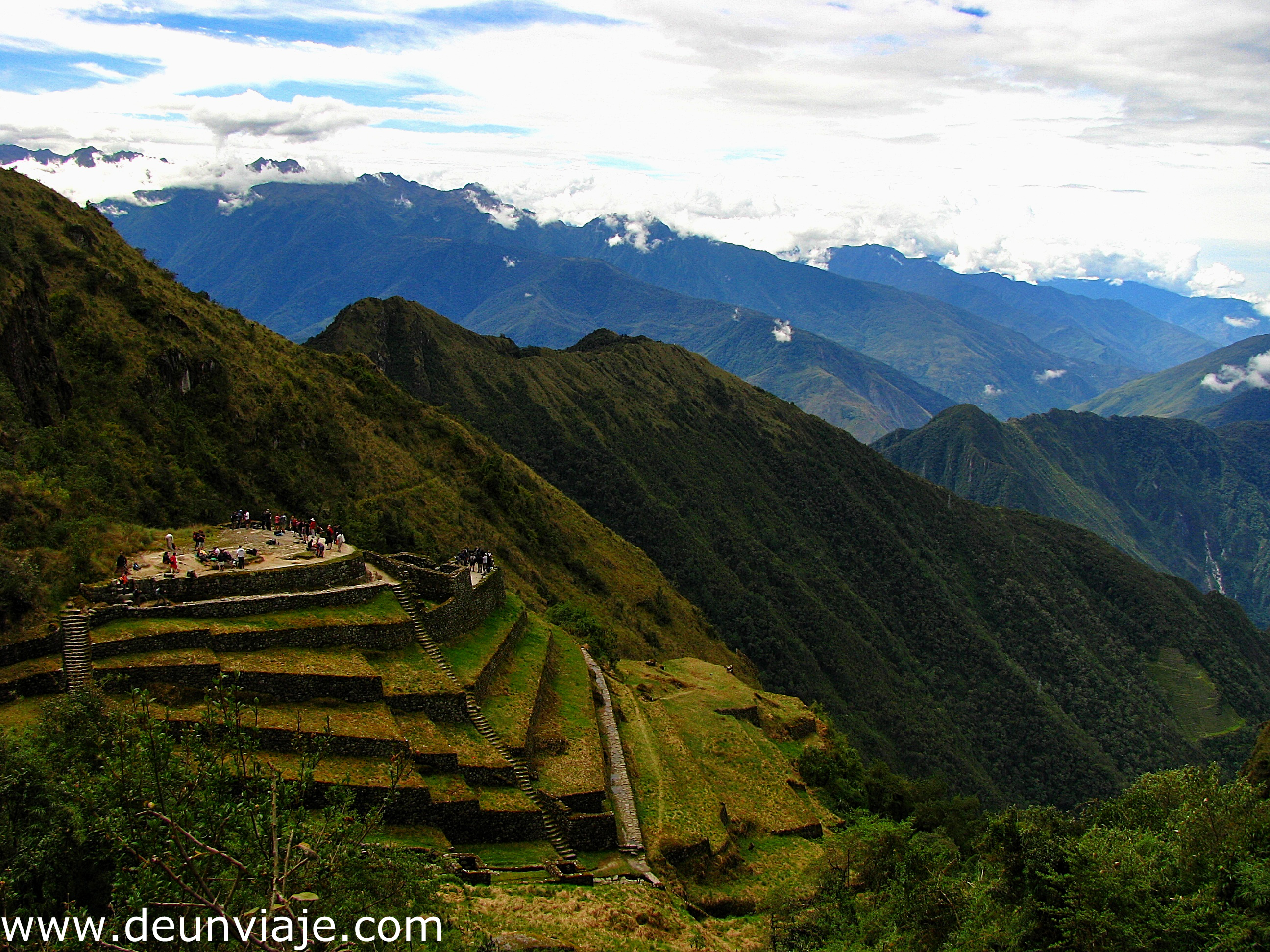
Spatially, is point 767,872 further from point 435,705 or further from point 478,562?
point 478,562

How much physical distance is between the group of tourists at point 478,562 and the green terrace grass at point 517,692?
194 inches

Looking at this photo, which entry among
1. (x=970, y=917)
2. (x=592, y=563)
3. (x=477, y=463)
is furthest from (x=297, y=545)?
(x=592, y=563)

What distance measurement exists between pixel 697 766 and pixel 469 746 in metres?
16.8

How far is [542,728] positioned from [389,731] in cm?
992

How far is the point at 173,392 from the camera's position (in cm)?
7262

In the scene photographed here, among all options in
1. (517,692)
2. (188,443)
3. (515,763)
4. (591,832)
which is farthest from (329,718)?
(188,443)

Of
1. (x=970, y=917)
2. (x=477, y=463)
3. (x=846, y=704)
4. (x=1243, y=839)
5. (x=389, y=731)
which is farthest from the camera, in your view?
(x=846, y=704)

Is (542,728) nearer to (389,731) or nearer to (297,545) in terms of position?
(389,731)

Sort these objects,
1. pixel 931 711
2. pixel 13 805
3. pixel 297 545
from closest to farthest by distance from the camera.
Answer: pixel 13 805 → pixel 297 545 → pixel 931 711

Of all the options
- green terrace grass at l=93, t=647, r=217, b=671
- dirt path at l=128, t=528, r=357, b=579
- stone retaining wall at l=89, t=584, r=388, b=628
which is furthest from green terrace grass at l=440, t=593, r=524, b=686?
green terrace grass at l=93, t=647, r=217, b=671

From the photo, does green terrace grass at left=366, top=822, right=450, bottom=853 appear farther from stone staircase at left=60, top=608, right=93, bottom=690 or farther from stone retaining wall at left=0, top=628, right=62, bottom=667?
stone retaining wall at left=0, top=628, right=62, bottom=667

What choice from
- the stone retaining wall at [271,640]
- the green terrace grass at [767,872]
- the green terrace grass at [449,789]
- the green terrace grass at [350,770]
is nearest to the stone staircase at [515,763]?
the stone retaining wall at [271,640]

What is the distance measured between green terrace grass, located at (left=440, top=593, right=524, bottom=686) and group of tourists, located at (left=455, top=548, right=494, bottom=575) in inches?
108

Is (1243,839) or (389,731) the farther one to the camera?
(389,731)
